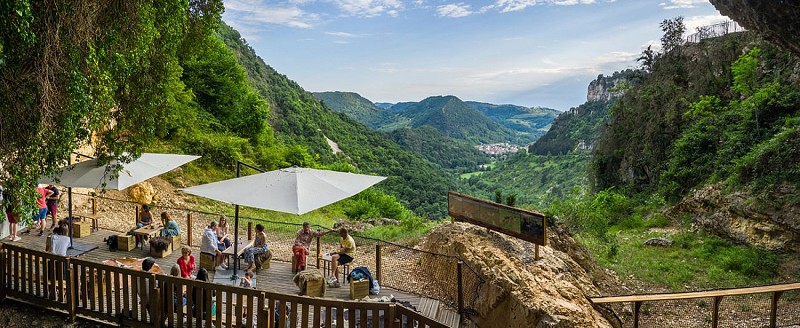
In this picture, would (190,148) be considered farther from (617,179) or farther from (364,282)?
(617,179)

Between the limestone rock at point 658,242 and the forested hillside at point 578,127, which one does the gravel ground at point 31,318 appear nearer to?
the limestone rock at point 658,242

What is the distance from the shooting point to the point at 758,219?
16.0 metres

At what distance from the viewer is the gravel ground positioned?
762 centimetres

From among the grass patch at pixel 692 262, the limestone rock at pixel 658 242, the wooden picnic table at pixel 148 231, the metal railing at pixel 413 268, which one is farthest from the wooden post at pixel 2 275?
the limestone rock at pixel 658 242

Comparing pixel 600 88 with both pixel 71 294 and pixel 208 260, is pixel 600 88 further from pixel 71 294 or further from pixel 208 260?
pixel 71 294

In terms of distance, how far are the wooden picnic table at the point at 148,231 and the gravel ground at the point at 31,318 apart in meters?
2.86

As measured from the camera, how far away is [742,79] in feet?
82.9

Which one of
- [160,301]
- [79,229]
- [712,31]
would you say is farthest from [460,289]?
[712,31]

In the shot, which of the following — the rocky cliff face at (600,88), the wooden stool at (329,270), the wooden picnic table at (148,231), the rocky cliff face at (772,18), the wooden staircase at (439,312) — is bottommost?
the wooden staircase at (439,312)

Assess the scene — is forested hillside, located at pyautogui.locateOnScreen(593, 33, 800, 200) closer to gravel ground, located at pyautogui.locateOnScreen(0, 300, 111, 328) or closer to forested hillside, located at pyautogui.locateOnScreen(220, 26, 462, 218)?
gravel ground, located at pyautogui.locateOnScreen(0, 300, 111, 328)

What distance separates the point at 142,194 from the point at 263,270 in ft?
31.3

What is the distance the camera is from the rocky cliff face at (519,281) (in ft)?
27.3

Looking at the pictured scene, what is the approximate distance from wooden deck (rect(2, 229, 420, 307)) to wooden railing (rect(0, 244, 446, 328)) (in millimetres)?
1536

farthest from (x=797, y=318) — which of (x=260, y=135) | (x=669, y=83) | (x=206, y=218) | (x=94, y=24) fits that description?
(x=260, y=135)
